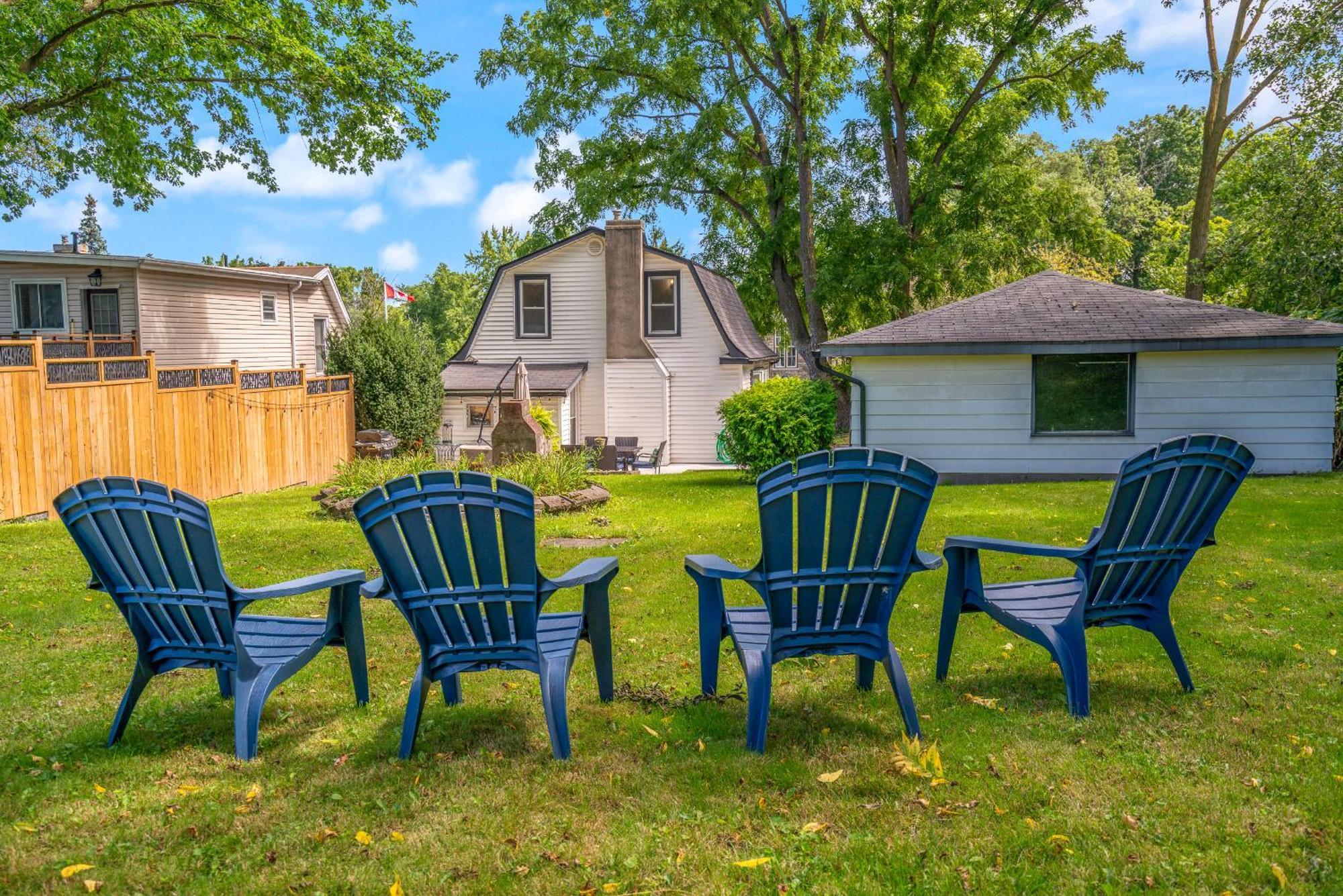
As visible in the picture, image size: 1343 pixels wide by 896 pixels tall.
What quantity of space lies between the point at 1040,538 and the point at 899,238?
16089mm

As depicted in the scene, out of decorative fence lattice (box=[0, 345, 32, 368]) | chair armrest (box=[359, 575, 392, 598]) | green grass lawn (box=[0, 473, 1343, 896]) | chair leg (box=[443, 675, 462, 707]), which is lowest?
green grass lawn (box=[0, 473, 1343, 896])

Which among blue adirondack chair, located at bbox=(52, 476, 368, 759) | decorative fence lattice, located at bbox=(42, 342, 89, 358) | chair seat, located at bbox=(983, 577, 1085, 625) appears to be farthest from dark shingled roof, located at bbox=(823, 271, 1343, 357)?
decorative fence lattice, located at bbox=(42, 342, 89, 358)

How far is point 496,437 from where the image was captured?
17.3m

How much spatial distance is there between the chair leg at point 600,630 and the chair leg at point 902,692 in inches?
49.7

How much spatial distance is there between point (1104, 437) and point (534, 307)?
1698 cm

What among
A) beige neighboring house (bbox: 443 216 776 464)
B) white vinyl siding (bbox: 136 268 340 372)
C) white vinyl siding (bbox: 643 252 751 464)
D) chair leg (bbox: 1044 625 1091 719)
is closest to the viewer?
chair leg (bbox: 1044 625 1091 719)

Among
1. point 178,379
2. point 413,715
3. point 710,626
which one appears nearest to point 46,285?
point 178,379

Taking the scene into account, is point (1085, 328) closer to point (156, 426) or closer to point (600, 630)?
point (600, 630)

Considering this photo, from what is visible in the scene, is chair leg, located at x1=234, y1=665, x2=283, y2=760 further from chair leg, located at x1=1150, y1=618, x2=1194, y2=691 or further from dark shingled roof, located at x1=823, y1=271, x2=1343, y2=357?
dark shingled roof, located at x1=823, y1=271, x2=1343, y2=357

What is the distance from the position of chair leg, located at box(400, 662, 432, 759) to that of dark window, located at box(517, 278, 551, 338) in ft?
79.9

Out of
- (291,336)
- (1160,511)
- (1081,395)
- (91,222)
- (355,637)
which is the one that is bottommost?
(355,637)

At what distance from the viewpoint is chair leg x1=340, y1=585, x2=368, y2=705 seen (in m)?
4.47

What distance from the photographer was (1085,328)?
48.2 ft

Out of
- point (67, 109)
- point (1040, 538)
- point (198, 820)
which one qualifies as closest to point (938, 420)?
point (1040, 538)
